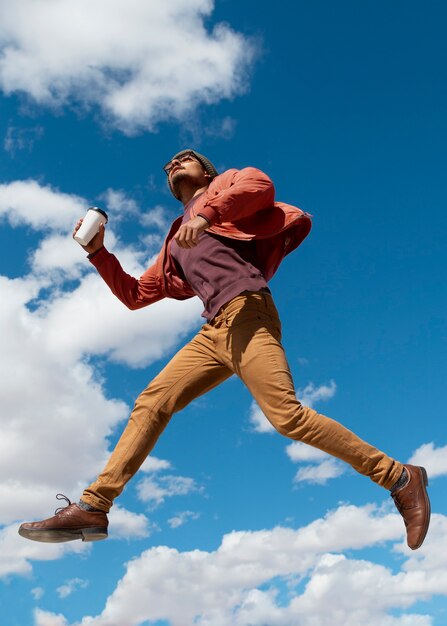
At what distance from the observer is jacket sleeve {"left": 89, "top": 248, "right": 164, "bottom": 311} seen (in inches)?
237

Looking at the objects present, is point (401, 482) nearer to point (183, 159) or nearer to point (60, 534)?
point (60, 534)

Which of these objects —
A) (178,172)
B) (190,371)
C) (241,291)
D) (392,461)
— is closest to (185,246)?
(241,291)

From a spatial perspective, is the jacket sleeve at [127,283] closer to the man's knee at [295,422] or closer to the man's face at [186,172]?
the man's face at [186,172]

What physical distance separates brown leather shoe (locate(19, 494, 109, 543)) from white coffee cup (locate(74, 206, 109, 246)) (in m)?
2.19

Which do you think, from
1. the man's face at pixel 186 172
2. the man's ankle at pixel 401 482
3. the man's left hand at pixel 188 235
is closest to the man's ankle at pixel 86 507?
the man's left hand at pixel 188 235

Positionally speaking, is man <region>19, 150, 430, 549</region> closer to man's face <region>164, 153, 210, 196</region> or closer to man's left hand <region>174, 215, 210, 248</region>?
man's left hand <region>174, 215, 210, 248</region>

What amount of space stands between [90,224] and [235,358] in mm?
1745

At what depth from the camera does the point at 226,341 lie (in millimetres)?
5062

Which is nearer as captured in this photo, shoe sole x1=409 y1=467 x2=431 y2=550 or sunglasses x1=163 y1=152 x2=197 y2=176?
shoe sole x1=409 y1=467 x2=431 y2=550

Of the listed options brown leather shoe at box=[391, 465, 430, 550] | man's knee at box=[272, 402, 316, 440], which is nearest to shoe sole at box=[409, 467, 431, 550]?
brown leather shoe at box=[391, 465, 430, 550]

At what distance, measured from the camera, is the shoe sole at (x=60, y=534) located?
4762 mm

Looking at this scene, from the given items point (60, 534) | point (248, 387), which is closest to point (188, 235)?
point (248, 387)

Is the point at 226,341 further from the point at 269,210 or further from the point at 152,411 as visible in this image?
the point at 269,210

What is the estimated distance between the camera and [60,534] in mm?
4781
